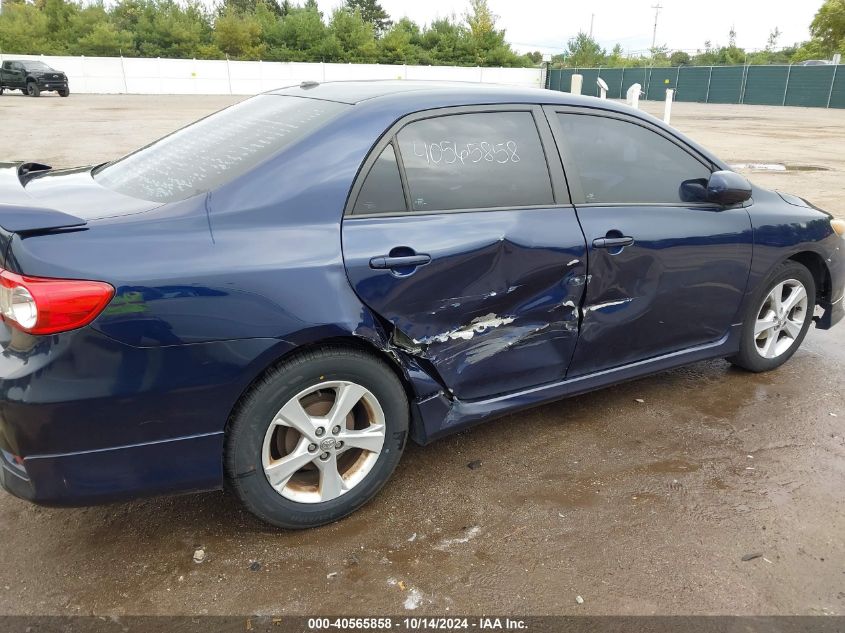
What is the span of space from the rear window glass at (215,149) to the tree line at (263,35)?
59029 millimetres

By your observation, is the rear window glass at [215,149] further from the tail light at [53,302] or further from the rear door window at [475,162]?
the tail light at [53,302]

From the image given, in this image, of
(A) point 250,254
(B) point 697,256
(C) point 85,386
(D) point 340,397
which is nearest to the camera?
(C) point 85,386

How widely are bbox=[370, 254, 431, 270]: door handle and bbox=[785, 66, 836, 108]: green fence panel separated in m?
42.5

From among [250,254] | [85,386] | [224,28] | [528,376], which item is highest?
[224,28]

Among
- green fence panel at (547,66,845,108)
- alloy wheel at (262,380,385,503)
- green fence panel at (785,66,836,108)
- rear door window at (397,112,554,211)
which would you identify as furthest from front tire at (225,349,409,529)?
green fence panel at (785,66,836,108)

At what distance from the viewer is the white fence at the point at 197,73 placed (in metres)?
45.0

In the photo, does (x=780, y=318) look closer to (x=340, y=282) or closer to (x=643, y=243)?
(x=643, y=243)

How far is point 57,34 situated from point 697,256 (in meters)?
66.4

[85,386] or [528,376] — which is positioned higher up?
[85,386]

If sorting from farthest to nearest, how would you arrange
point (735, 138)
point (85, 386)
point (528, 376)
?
point (735, 138) < point (528, 376) < point (85, 386)

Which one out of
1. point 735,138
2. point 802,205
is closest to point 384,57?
point 735,138

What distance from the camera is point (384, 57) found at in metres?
60.1

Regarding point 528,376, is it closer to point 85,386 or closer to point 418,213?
point 418,213

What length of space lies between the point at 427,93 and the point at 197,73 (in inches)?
1990
